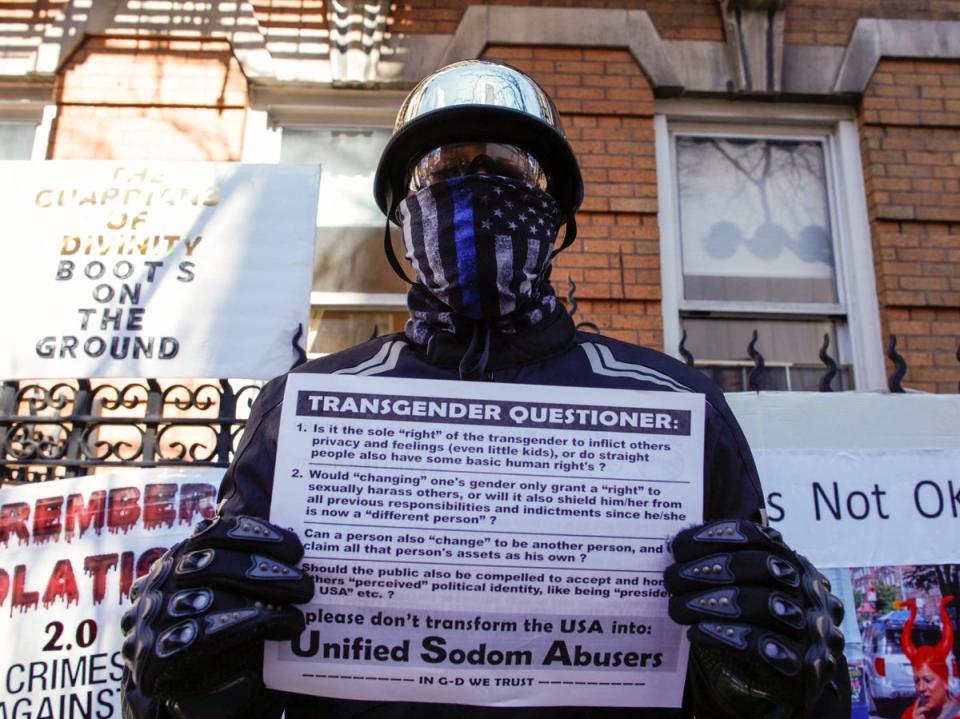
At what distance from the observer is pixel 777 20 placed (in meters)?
4.85

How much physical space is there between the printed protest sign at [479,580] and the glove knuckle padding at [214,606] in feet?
0.24

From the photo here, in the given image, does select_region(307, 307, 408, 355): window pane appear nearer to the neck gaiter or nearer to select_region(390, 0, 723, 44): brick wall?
select_region(390, 0, 723, 44): brick wall

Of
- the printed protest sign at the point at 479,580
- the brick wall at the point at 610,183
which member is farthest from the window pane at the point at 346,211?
the printed protest sign at the point at 479,580

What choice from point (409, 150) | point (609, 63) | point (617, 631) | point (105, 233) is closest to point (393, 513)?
point (617, 631)

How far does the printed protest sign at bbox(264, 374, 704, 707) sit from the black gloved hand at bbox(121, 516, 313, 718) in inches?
2.4

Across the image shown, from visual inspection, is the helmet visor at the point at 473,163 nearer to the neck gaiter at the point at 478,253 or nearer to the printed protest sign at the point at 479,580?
the neck gaiter at the point at 478,253

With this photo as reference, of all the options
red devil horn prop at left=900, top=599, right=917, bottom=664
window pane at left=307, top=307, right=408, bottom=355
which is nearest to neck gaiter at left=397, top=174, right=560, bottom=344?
red devil horn prop at left=900, top=599, right=917, bottom=664

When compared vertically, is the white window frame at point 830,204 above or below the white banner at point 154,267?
above

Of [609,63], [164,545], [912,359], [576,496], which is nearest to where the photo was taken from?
[576,496]

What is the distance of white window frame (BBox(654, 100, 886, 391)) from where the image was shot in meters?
4.64

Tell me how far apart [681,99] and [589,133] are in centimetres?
73

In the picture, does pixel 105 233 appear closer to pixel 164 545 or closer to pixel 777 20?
pixel 164 545

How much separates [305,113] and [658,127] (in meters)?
2.19

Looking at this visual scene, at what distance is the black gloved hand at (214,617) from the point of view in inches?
46.8
